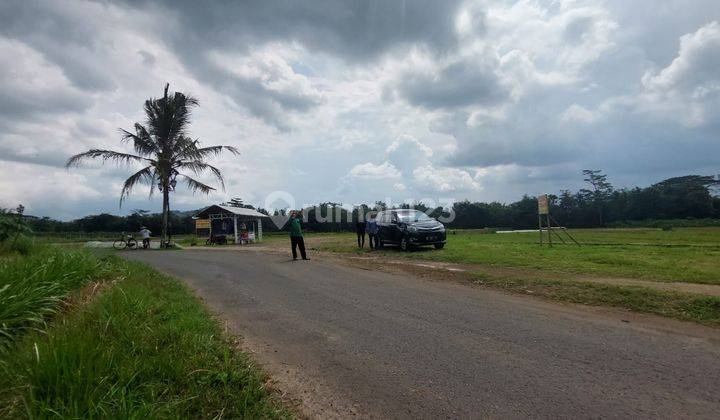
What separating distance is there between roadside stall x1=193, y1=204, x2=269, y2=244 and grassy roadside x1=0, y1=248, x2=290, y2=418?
87.4 ft

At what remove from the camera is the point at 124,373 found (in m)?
2.91

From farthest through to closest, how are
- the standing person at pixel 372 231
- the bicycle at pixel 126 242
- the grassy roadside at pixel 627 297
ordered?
the bicycle at pixel 126 242 < the standing person at pixel 372 231 < the grassy roadside at pixel 627 297

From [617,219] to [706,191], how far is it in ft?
45.6

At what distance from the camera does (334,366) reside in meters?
3.92

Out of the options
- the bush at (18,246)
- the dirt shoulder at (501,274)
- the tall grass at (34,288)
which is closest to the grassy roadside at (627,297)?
the dirt shoulder at (501,274)

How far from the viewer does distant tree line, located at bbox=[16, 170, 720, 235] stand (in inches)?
2613

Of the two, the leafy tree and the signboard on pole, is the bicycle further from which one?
the signboard on pole

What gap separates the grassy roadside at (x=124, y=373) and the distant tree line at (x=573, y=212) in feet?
176

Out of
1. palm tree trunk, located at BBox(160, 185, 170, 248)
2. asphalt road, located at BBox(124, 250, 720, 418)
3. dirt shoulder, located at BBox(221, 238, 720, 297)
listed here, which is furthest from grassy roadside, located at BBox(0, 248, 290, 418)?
palm tree trunk, located at BBox(160, 185, 170, 248)

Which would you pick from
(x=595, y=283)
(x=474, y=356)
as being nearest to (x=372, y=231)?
(x=595, y=283)

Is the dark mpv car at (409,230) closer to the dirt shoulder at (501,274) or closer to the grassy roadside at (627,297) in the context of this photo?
the dirt shoulder at (501,274)

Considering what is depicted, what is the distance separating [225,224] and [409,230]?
20467mm

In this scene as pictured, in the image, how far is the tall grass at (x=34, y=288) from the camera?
3715 millimetres

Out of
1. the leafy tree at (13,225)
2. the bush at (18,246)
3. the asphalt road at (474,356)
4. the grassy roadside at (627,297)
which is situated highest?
the leafy tree at (13,225)
